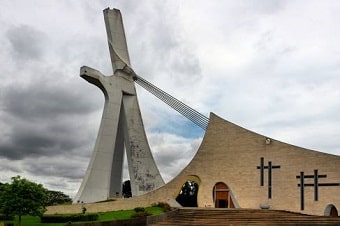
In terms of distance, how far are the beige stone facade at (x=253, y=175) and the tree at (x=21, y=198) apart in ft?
20.3

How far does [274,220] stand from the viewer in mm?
21125

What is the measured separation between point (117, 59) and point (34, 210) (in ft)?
48.6

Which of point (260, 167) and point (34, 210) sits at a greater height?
point (260, 167)

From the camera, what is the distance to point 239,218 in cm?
2222

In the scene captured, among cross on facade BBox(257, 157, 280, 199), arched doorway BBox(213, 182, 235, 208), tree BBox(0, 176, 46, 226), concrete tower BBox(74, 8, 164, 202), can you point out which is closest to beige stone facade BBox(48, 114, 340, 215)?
cross on facade BBox(257, 157, 280, 199)

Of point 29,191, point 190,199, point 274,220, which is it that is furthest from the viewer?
point 190,199

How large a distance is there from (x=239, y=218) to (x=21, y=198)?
34.7 ft

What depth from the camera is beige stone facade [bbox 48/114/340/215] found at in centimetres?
2520

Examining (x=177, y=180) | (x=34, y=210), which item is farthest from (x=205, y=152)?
(x=34, y=210)

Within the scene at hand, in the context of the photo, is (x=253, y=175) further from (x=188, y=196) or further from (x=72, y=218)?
(x=188, y=196)

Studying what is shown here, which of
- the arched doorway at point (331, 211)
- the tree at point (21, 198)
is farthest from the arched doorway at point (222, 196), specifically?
the tree at point (21, 198)

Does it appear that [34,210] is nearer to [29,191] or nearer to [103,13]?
[29,191]

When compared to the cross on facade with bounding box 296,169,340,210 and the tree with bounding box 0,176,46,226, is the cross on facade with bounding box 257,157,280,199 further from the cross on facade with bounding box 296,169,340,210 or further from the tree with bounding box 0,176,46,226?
the tree with bounding box 0,176,46,226

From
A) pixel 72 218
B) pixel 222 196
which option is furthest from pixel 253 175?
pixel 72 218
